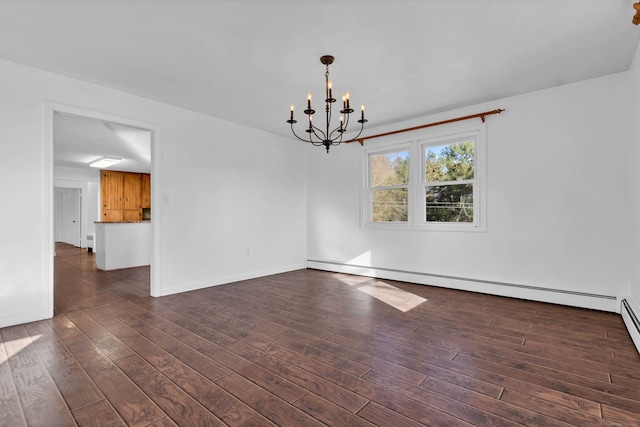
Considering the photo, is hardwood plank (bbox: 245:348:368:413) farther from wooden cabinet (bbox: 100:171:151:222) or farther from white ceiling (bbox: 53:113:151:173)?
wooden cabinet (bbox: 100:171:151:222)

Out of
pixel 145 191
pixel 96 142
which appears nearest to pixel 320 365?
pixel 96 142

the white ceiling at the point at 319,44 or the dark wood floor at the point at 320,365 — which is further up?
the white ceiling at the point at 319,44

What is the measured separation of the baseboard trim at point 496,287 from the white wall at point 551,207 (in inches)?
0.4

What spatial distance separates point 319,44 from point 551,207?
315 cm

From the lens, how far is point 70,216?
456 inches

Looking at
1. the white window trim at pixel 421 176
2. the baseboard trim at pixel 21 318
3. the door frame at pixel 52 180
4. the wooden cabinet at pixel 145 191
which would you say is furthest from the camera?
the wooden cabinet at pixel 145 191

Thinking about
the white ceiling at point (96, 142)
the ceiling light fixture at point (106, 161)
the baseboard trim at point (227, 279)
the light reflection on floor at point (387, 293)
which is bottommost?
the light reflection on floor at point (387, 293)

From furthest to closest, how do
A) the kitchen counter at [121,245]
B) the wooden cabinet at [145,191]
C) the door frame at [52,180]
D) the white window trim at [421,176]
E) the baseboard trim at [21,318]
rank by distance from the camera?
the wooden cabinet at [145,191], the kitchen counter at [121,245], the white window trim at [421,176], the door frame at [52,180], the baseboard trim at [21,318]

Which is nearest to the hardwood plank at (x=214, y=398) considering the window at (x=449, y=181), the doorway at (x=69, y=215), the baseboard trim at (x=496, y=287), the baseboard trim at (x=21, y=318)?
the baseboard trim at (x=21, y=318)

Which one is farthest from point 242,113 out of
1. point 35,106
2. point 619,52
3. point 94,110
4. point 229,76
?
point 619,52

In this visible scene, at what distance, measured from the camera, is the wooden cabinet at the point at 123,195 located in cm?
907

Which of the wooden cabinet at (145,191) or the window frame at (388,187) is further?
the wooden cabinet at (145,191)

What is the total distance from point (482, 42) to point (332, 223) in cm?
366

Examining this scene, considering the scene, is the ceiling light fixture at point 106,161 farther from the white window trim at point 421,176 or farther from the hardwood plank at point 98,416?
the hardwood plank at point 98,416
